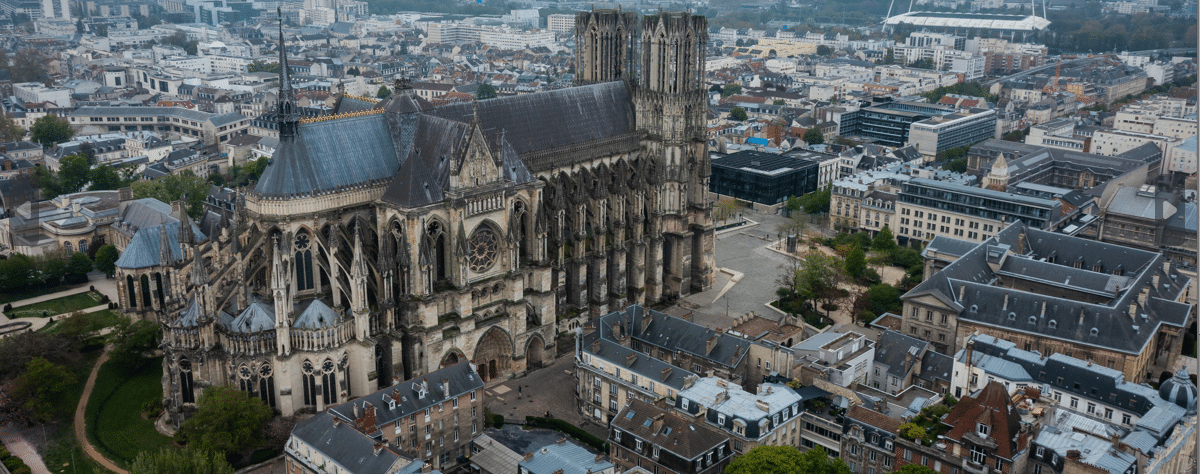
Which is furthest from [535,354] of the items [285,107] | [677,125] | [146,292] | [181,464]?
[146,292]

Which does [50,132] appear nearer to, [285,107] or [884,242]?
[285,107]

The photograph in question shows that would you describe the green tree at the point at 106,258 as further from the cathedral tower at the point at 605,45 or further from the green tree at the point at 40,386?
the cathedral tower at the point at 605,45

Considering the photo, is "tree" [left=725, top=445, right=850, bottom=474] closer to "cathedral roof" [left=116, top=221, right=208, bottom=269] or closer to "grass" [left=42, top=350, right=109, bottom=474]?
"grass" [left=42, top=350, right=109, bottom=474]

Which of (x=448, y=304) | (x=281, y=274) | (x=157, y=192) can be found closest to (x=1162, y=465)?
(x=448, y=304)

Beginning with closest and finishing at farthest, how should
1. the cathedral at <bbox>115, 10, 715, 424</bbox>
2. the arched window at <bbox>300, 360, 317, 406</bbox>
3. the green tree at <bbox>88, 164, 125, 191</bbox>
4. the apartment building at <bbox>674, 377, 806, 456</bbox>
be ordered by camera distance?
1. the apartment building at <bbox>674, 377, 806, 456</bbox>
2. the cathedral at <bbox>115, 10, 715, 424</bbox>
3. the arched window at <bbox>300, 360, 317, 406</bbox>
4. the green tree at <bbox>88, 164, 125, 191</bbox>

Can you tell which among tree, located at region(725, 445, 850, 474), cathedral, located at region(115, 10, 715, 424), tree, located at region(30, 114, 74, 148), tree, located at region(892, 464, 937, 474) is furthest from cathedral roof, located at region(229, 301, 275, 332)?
tree, located at region(30, 114, 74, 148)

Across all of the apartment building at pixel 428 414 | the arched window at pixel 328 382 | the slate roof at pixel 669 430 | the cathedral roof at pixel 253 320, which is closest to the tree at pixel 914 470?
the slate roof at pixel 669 430
